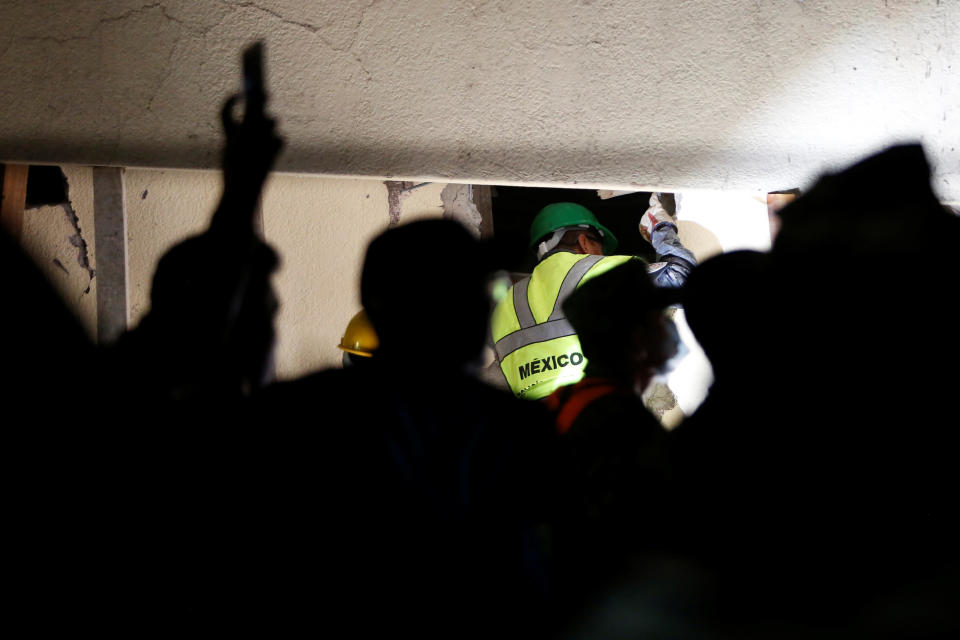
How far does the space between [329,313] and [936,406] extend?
78.3 inches

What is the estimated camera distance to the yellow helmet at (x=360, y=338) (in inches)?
90.4

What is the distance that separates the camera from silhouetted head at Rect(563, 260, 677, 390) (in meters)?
2.24

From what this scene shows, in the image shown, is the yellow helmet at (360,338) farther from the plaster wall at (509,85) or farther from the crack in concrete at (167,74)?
the crack in concrete at (167,74)

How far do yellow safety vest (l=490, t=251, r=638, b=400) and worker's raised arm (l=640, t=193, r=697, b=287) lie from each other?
181 millimetres

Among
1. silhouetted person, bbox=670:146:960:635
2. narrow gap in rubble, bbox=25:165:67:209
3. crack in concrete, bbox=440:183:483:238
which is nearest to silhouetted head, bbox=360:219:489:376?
silhouetted person, bbox=670:146:960:635

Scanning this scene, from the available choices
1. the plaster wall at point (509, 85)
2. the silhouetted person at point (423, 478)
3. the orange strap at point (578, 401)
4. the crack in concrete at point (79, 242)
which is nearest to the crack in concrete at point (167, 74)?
the plaster wall at point (509, 85)

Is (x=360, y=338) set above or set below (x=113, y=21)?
below

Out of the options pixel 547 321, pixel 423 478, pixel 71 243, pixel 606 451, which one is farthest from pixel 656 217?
pixel 71 243

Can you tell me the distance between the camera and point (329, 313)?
7.83 feet

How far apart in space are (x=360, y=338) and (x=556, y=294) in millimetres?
731

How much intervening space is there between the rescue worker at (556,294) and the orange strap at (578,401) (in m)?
0.31

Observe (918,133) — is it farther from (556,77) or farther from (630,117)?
(556,77)

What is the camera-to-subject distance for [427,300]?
145 cm

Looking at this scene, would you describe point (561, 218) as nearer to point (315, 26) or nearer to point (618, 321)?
point (618, 321)
